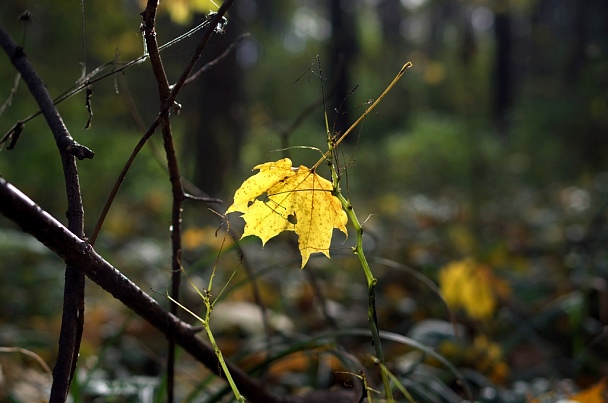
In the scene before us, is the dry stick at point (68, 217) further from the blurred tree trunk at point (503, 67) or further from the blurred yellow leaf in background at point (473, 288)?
the blurred tree trunk at point (503, 67)

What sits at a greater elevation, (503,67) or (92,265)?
(503,67)

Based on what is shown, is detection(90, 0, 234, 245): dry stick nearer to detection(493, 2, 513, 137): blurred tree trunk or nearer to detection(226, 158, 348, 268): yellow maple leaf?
detection(226, 158, 348, 268): yellow maple leaf

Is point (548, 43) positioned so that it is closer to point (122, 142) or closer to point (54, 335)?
point (122, 142)

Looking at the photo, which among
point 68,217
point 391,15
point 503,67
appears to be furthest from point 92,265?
point 391,15

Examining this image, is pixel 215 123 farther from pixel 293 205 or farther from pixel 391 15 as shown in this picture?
pixel 391 15

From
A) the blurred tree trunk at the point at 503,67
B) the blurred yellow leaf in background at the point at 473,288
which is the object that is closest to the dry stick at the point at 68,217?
the blurred yellow leaf in background at the point at 473,288
